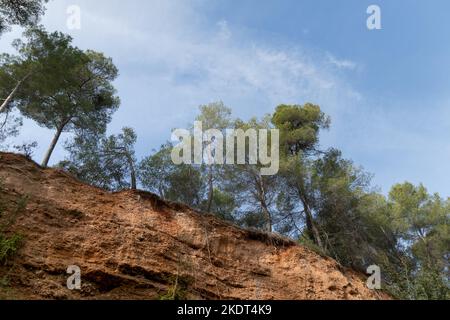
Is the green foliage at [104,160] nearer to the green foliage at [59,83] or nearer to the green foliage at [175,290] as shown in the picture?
the green foliage at [59,83]

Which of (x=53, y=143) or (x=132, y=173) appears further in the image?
(x=132, y=173)


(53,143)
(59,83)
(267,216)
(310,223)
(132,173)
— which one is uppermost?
(59,83)

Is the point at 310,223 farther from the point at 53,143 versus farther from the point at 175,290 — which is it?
the point at 53,143

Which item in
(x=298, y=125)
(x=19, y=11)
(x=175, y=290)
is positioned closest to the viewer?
(x=175, y=290)

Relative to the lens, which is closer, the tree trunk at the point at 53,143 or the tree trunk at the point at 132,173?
the tree trunk at the point at 53,143

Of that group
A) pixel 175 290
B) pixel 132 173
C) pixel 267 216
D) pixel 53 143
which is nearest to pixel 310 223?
pixel 267 216

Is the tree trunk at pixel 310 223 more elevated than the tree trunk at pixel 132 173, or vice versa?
the tree trunk at pixel 132 173

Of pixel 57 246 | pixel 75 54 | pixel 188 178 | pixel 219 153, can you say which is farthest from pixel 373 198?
pixel 75 54

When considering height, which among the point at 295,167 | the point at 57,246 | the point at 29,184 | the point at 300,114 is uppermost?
the point at 300,114

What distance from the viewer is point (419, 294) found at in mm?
11125

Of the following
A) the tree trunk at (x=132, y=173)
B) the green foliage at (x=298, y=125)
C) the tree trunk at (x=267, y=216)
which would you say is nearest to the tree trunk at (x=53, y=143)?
the tree trunk at (x=132, y=173)

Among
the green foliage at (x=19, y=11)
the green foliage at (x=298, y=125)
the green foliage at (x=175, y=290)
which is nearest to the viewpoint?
the green foliage at (x=175, y=290)
